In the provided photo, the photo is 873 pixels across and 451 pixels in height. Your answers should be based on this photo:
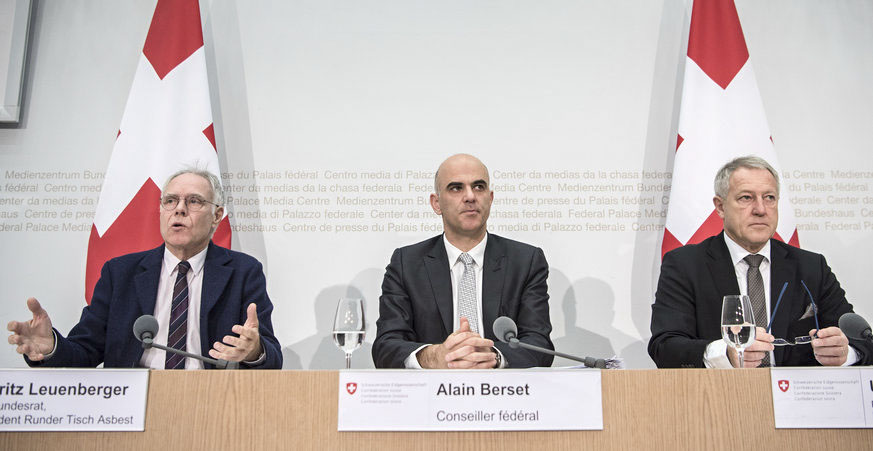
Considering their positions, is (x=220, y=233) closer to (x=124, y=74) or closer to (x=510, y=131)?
(x=124, y=74)

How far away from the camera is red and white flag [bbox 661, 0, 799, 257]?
327 centimetres

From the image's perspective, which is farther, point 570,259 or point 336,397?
point 570,259

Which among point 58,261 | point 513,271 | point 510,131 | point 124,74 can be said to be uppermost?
point 124,74

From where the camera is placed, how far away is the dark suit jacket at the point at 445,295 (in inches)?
102

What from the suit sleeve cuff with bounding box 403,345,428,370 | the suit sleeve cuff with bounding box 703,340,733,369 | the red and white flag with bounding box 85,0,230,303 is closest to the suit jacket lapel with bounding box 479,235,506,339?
the suit sleeve cuff with bounding box 403,345,428,370

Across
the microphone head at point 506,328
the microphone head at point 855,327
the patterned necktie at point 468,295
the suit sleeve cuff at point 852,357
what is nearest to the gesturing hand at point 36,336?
the microphone head at point 506,328

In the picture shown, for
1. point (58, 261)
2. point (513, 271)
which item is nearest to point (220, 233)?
point (58, 261)

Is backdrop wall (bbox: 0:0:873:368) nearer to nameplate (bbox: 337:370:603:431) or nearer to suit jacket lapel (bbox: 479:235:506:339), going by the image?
suit jacket lapel (bbox: 479:235:506:339)

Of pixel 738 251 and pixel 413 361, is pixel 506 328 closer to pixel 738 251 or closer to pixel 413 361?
pixel 413 361

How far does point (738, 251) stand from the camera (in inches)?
105

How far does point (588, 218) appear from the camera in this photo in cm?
350

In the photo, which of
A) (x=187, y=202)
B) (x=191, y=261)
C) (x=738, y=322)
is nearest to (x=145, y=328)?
(x=191, y=261)

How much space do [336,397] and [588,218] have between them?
221cm

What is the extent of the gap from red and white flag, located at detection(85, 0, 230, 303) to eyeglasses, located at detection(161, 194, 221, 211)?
596 mm
